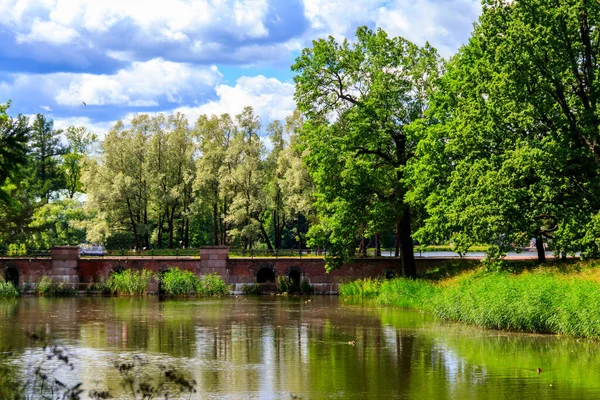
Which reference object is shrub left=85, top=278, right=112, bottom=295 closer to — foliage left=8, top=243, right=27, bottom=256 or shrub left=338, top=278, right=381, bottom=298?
foliage left=8, top=243, right=27, bottom=256

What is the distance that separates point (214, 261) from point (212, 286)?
6.42ft

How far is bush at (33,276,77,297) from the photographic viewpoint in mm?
55219

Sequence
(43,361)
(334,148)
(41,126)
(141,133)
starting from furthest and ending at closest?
(41,126) → (141,133) → (334,148) → (43,361)

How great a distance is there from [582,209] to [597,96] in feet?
15.8

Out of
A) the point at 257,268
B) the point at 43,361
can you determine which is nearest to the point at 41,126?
the point at 257,268

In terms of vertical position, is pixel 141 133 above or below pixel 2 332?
above

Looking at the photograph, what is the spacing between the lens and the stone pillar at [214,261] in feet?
183

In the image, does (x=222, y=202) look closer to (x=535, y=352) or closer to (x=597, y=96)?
(x=597, y=96)

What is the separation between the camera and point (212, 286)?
179ft

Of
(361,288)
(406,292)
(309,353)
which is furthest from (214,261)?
(309,353)

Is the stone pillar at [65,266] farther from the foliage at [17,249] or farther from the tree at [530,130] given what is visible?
the tree at [530,130]

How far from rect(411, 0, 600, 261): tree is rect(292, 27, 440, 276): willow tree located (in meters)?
8.74

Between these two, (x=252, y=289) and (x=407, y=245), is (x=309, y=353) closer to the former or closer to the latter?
(x=407, y=245)

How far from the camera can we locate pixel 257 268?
56281mm
